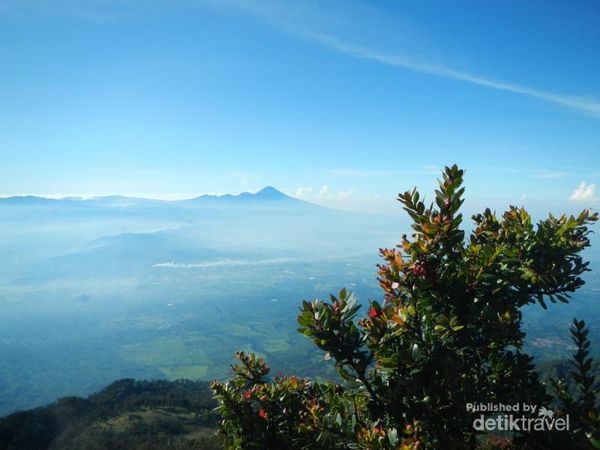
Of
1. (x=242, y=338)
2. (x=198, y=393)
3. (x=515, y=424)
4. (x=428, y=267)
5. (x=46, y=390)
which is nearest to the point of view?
(x=428, y=267)

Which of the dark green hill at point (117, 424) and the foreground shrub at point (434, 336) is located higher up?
the foreground shrub at point (434, 336)

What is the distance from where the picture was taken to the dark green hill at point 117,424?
57438mm

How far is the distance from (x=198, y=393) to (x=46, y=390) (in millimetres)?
97867

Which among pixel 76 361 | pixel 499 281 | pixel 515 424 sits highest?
pixel 499 281

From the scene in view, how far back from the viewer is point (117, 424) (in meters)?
65.9

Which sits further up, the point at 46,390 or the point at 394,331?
the point at 394,331

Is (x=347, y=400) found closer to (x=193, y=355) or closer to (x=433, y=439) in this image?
(x=433, y=439)

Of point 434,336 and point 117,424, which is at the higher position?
point 434,336

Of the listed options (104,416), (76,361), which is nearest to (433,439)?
(104,416)

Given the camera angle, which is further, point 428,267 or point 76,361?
point 76,361

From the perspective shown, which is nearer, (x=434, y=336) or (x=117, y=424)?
(x=434, y=336)

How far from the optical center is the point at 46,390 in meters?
150

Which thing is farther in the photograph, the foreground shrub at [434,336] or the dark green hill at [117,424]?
the dark green hill at [117,424]

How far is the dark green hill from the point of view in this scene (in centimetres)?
5744
